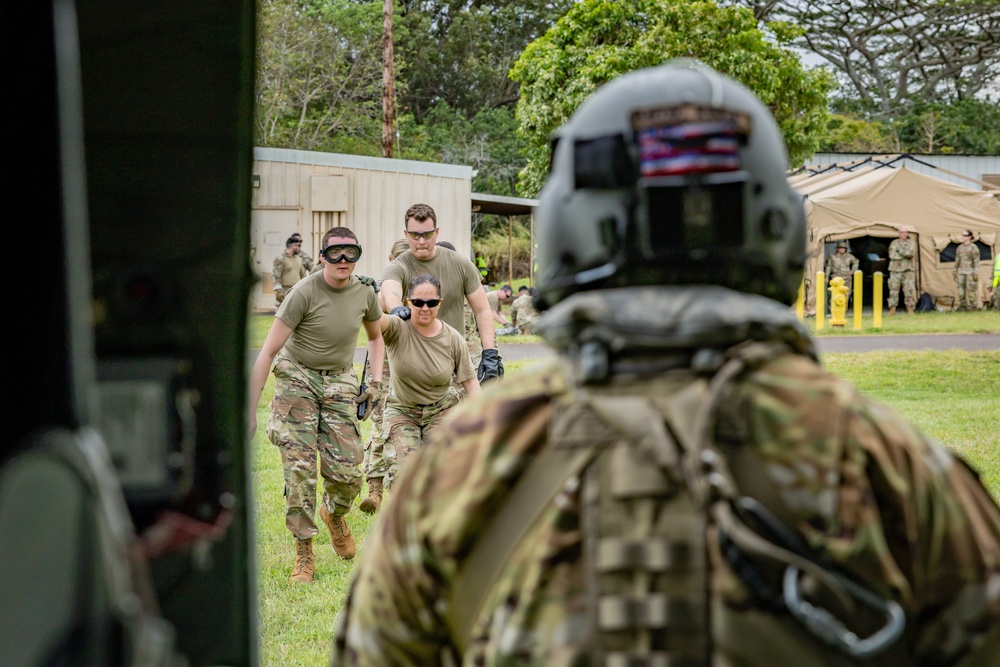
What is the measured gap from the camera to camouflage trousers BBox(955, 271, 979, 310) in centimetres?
2653

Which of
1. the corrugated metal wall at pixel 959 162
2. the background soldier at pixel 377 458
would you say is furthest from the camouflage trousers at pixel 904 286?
A: the background soldier at pixel 377 458

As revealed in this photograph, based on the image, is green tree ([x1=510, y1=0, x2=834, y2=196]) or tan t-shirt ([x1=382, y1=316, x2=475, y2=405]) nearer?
tan t-shirt ([x1=382, y1=316, x2=475, y2=405])

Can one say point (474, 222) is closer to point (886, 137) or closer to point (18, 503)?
point (886, 137)

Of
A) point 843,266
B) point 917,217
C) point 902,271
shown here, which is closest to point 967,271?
point 902,271

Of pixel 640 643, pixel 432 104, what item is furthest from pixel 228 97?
pixel 432 104

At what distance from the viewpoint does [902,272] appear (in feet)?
90.0

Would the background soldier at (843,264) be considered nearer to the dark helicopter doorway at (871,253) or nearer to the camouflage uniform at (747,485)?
the dark helicopter doorway at (871,253)

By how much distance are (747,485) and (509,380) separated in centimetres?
37

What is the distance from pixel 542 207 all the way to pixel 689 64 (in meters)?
0.35

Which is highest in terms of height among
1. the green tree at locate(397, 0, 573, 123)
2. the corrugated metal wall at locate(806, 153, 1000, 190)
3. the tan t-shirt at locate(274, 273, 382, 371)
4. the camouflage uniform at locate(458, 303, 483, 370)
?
the green tree at locate(397, 0, 573, 123)

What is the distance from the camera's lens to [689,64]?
1868 millimetres

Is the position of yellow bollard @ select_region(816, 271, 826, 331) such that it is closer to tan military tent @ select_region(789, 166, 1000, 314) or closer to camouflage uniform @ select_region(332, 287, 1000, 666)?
tan military tent @ select_region(789, 166, 1000, 314)

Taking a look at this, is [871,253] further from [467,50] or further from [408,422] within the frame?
[467,50]

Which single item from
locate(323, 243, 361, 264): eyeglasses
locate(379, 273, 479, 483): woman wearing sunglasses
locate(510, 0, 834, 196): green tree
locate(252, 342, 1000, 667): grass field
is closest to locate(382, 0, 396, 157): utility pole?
locate(510, 0, 834, 196): green tree
